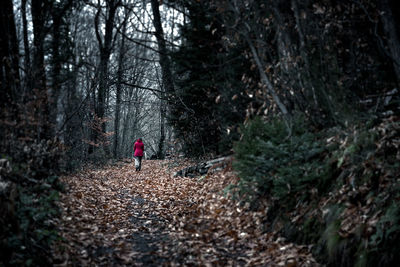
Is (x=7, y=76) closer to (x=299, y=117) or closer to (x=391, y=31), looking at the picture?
(x=299, y=117)

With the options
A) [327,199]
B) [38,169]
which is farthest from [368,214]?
[38,169]

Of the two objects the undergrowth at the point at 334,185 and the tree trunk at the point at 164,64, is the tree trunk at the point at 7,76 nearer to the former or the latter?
the undergrowth at the point at 334,185

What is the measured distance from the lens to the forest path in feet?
16.0

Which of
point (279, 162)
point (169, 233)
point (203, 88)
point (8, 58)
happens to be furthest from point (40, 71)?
point (279, 162)

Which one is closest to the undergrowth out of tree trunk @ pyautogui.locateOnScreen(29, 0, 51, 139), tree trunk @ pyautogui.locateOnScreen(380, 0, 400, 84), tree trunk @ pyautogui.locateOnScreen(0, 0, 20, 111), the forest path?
the forest path

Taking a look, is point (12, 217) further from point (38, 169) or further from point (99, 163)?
point (99, 163)

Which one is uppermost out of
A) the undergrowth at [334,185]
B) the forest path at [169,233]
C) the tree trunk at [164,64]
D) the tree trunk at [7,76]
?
the tree trunk at [164,64]

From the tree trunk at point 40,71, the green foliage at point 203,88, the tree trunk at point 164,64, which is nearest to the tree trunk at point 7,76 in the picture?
the tree trunk at point 40,71

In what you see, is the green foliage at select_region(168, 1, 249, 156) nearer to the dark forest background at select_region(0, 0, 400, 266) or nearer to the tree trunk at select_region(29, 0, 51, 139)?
the dark forest background at select_region(0, 0, 400, 266)

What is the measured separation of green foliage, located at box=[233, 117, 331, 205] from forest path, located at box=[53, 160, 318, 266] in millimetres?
686

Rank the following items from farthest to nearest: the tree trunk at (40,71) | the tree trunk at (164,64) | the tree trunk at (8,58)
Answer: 1. the tree trunk at (164,64)
2. the tree trunk at (40,71)
3. the tree trunk at (8,58)

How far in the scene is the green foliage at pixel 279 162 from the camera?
5.40 m

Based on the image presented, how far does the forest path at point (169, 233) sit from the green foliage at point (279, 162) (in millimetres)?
686

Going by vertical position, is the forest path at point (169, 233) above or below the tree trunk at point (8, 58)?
below
